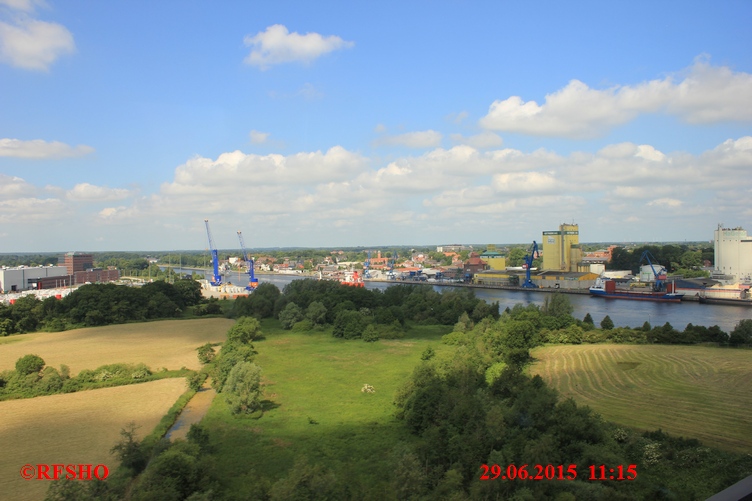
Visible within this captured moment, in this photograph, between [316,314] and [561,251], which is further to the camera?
[561,251]

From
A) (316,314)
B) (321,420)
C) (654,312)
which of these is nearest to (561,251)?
(654,312)

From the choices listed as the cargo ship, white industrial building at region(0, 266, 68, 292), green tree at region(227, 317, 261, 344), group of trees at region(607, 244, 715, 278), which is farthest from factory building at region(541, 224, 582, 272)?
white industrial building at region(0, 266, 68, 292)

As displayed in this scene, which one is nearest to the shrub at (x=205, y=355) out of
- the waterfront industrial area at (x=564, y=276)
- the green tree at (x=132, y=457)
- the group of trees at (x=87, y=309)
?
the green tree at (x=132, y=457)

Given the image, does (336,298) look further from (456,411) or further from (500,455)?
(500,455)

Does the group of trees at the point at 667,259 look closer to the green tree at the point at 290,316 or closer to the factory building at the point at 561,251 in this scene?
the factory building at the point at 561,251

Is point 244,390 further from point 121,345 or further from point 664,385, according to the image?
point 121,345
